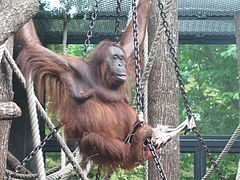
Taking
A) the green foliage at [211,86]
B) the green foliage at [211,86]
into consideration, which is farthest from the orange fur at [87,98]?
the green foliage at [211,86]

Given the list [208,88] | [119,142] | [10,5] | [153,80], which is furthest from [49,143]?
[208,88]

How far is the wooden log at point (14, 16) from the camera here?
7.45 ft

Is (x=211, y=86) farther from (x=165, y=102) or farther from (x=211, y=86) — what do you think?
(x=165, y=102)

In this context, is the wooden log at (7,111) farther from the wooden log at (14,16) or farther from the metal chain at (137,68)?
the metal chain at (137,68)

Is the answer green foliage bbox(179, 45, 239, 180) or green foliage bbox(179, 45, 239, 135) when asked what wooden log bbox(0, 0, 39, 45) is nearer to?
green foliage bbox(179, 45, 239, 180)

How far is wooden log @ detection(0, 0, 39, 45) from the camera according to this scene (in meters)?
2.27

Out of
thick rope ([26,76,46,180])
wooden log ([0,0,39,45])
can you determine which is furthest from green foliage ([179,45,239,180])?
wooden log ([0,0,39,45])

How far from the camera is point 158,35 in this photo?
139 inches

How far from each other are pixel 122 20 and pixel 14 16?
106 inches

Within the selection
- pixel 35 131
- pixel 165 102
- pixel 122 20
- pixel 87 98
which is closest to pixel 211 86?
pixel 122 20

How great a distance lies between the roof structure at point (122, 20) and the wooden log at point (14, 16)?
2.17 m

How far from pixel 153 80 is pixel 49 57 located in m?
0.98

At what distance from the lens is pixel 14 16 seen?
2.30 metres

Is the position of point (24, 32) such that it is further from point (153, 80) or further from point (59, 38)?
point (59, 38)
